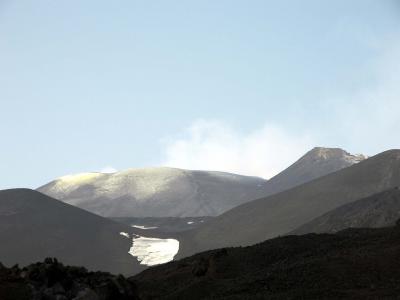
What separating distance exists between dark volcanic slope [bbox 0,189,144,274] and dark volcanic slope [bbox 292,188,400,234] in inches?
1515

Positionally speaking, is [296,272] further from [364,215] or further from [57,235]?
[57,235]

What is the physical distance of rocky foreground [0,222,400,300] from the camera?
41375mm

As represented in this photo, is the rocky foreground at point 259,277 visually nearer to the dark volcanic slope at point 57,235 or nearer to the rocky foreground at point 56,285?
the rocky foreground at point 56,285

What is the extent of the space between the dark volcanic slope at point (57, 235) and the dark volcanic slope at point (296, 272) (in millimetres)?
65426

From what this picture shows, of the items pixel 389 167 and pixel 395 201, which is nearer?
pixel 395 201

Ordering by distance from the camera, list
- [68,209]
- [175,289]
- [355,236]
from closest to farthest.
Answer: [175,289] < [355,236] < [68,209]

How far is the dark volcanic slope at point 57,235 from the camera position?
131625 mm

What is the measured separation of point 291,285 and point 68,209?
146146 mm

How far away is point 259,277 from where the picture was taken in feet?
151

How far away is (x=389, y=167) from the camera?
571 feet

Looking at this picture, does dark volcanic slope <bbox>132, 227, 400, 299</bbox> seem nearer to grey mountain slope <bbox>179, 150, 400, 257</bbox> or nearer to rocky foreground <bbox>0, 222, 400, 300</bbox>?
rocky foreground <bbox>0, 222, 400, 300</bbox>

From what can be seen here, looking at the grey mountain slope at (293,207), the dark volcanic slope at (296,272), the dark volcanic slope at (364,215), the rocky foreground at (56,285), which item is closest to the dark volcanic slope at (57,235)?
the grey mountain slope at (293,207)

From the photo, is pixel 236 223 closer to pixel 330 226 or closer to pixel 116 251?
pixel 116 251

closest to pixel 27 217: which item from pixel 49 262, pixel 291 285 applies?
pixel 49 262
